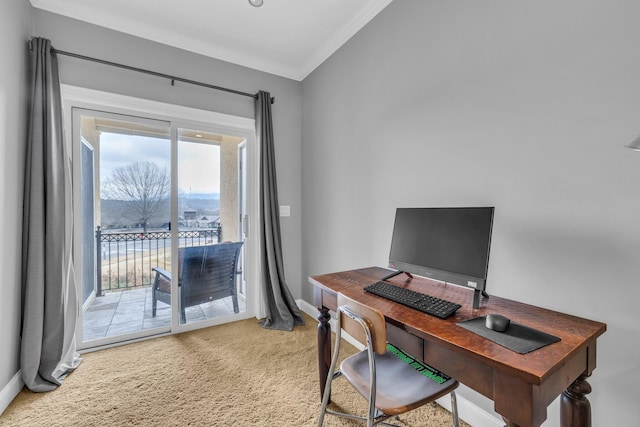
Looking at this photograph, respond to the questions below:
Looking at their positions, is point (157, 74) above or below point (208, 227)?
above

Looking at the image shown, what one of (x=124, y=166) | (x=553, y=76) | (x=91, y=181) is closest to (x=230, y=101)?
(x=124, y=166)

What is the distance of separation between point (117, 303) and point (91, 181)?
120 cm

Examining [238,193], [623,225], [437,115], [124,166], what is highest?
[437,115]

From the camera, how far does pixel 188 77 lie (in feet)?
9.15

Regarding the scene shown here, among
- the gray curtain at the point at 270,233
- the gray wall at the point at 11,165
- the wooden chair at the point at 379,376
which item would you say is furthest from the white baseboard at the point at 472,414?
the gray wall at the point at 11,165

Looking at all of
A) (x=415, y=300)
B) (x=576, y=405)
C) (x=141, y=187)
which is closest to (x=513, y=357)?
(x=576, y=405)

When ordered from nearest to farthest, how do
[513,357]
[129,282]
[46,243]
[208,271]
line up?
1. [513,357]
2. [46,243]
3. [129,282]
4. [208,271]

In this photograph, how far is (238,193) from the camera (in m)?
3.17

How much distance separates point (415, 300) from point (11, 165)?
2.62 metres

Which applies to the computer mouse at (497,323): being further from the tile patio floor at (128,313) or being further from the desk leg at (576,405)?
the tile patio floor at (128,313)

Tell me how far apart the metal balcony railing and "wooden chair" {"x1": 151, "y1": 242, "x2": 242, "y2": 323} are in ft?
0.32

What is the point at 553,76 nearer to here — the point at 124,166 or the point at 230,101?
the point at 230,101

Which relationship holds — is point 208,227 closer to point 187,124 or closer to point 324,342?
point 187,124

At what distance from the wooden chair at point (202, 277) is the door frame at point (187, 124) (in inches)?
5.4
